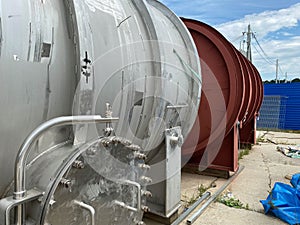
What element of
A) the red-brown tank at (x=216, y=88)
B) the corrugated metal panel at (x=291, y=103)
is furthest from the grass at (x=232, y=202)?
the corrugated metal panel at (x=291, y=103)

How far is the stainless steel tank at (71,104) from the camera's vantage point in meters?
0.78

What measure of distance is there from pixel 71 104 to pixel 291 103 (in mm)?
12050

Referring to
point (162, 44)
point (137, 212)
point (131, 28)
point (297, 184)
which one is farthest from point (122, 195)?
point (297, 184)

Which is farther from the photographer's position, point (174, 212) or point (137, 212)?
point (174, 212)

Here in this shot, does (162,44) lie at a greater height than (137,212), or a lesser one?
greater

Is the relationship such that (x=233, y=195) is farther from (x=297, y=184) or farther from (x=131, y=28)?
(x=131, y=28)

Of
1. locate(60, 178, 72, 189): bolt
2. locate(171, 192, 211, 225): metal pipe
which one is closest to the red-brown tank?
locate(171, 192, 211, 225): metal pipe

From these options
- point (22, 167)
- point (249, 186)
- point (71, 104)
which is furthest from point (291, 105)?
point (22, 167)

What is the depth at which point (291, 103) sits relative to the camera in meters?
11.2

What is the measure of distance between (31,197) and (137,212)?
1.74 feet

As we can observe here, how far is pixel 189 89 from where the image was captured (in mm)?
2299

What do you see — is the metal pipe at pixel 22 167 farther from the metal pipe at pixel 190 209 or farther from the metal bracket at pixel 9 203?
the metal pipe at pixel 190 209

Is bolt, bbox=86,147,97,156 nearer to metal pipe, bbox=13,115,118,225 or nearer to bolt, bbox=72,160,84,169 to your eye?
bolt, bbox=72,160,84,169

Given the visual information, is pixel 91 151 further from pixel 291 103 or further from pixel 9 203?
pixel 291 103
